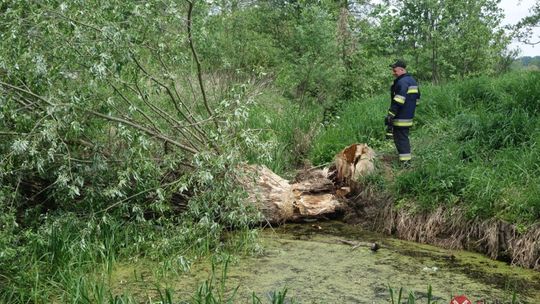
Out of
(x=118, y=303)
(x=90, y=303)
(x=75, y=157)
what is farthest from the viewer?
(x=75, y=157)

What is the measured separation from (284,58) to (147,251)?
980cm

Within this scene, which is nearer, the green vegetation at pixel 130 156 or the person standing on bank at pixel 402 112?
the green vegetation at pixel 130 156

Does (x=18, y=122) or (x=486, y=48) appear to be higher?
(x=486, y=48)

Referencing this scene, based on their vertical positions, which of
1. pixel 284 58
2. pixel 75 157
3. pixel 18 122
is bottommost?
pixel 75 157

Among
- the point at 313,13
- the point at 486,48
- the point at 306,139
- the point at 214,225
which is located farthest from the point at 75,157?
the point at 486,48

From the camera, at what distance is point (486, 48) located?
19.1 meters

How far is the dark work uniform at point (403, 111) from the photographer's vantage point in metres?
8.34

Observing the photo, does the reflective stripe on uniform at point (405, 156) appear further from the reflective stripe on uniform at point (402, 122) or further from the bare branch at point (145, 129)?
the bare branch at point (145, 129)

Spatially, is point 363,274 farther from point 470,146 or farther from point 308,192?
point 470,146

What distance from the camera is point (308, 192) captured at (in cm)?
838

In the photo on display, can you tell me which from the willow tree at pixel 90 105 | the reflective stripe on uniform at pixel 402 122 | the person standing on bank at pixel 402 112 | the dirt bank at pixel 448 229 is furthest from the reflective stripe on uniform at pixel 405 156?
the willow tree at pixel 90 105

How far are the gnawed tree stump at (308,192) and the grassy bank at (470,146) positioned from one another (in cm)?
50

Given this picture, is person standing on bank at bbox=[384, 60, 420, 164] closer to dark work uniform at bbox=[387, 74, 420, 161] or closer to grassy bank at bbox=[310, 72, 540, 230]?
dark work uniform at bbox=[387, 74, 420, 161]

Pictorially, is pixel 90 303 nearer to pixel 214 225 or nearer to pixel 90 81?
pixel 214 225
